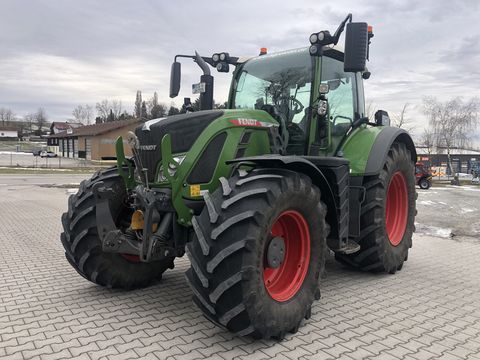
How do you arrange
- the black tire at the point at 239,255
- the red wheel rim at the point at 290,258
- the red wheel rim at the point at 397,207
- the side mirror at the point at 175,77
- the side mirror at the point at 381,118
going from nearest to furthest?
the black tire at the point at 239,255
the red wheel rim at the point at 290,258
the side mirror at the point at 175,77
the red wheel rim at the point at 397,207
the side mirror at the point at 381,118

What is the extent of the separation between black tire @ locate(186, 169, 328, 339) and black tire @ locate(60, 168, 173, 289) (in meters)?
1.51

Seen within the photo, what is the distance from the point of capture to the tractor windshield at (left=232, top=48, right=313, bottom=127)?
4.88 metres

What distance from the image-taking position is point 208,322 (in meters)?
3.88

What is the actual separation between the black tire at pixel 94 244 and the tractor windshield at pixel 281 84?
186cm

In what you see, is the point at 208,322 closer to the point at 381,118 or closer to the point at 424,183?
the point at 381,118

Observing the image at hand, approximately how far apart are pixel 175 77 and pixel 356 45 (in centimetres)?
248

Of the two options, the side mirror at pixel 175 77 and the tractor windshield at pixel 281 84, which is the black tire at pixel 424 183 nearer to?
the tractor windshield at pixel 281 84

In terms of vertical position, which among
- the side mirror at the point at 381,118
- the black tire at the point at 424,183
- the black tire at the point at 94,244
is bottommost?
the black tire at the point at 424,183

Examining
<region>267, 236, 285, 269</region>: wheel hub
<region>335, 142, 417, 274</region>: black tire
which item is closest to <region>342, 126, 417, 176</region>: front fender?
<region>335, 142, 417, 274</region>: black tire

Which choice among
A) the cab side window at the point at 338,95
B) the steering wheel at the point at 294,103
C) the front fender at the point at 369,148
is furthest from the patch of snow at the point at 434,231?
the steering wheel at the point at 294,103

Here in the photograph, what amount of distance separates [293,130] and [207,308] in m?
2.39

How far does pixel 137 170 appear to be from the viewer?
4172mm

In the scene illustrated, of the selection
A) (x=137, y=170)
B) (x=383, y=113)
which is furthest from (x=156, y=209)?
(x=383, y=113)

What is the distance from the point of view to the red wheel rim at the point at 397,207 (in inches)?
240
